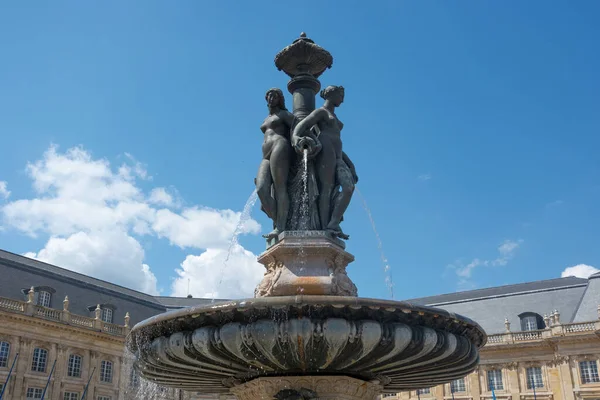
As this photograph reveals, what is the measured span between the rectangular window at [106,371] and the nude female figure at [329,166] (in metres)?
49.3

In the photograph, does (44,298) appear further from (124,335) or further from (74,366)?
(124,335)

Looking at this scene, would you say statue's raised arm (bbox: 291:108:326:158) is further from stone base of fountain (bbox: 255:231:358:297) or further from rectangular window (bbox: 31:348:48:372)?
rectangular window (bbox: 31:348:48:372)

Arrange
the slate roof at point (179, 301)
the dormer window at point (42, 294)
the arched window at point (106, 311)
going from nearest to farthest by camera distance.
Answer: the dormer window at point (42, 294), the arched window at point (106, 311), the slate roof at point (179, 301)

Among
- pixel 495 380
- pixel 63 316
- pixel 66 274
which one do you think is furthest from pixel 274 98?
pixel 495 380

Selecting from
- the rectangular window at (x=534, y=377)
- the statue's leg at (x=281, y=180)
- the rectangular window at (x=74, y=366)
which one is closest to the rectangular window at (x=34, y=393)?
the rectangular window at (x=74, y=366)

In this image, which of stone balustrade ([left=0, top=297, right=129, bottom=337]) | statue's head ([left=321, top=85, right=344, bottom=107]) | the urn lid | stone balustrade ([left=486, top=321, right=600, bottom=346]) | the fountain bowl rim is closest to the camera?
the fountain bowl rim

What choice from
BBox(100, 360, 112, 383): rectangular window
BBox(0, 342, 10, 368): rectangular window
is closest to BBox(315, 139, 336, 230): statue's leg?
BBox(0, 342, 10, 368): rectangular window

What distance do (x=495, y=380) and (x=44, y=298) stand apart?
41.4 m

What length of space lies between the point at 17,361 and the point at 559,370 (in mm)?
46026

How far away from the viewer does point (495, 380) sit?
59.2 meters

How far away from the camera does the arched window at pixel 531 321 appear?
196ft

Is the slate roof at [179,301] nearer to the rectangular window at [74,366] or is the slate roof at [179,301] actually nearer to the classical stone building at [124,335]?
the classical stone building at [124,335]

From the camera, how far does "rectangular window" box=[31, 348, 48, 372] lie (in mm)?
49406

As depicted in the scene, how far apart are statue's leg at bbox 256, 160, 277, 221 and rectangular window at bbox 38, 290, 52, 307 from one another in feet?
153
